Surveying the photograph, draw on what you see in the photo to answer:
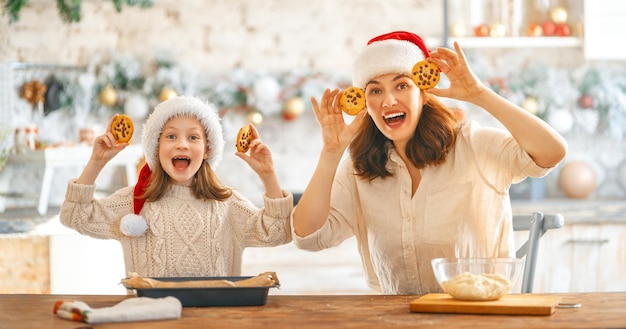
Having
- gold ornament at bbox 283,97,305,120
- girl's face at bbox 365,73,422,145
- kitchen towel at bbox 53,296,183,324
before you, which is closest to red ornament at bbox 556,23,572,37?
gold ornament at bbox 283,97,305,120

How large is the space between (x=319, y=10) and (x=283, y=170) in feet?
3.01

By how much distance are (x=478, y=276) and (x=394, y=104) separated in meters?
0.65

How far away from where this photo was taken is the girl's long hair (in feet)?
8.80

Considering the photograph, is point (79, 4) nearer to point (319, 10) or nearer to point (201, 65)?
point (201, 65)

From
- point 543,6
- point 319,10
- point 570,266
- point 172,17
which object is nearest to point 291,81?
point 319,10

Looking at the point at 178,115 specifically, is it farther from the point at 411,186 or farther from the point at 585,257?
the point at 585,257

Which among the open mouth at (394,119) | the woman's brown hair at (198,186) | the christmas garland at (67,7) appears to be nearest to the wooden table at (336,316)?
the woman's brown hair at (198,186)

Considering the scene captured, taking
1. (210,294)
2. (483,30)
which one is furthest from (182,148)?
(483,30)

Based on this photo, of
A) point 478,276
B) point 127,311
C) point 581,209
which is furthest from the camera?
point 581,209

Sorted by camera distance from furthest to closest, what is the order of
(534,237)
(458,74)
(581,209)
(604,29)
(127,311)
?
(604,29), (581,209), (534,237), (458,74), (127,311)

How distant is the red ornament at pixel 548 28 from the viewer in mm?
4938

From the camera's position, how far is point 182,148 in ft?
8.72

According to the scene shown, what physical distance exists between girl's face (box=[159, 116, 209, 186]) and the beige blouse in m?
0.42

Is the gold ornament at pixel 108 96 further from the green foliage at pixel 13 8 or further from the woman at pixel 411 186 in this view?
the woman at pixel 411 186
